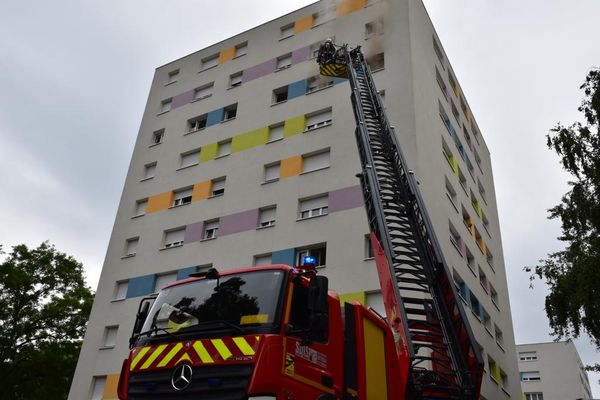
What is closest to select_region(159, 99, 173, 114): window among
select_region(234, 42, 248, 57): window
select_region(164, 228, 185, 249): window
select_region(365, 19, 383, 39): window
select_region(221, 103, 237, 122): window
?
select_region(221, 103, 237, 122): window

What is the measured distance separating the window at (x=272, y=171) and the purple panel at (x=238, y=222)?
165 cm

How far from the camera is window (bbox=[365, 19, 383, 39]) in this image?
22.7 meters

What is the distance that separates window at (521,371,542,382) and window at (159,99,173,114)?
43194 millimetres

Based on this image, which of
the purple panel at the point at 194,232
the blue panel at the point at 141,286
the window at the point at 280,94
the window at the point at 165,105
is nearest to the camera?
the blue panel at the point at 141,286

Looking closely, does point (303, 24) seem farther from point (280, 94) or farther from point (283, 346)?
point (283, 346)

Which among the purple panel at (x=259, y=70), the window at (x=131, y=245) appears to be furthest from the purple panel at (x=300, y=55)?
the window at (x=131, y=245)

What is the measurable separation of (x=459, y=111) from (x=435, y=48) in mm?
3467

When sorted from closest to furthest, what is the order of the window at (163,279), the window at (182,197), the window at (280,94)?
the window at (163,279), the window at (182,197), the window at (280,94)

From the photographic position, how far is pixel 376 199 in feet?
34.0

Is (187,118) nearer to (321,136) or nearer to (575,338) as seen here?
(321,136)

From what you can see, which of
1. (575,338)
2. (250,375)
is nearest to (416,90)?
(575,338)

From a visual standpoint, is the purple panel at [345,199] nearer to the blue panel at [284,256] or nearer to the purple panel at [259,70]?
the blue panel at [284,256]

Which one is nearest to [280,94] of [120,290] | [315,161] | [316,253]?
[315,161]

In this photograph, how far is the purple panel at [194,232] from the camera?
837 inches
